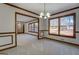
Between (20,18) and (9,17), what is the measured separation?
33 cm

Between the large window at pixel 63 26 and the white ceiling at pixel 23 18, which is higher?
the white ceiling at pixel 23 18

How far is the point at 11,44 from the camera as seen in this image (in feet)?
8.98

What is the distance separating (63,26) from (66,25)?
0.26 feet

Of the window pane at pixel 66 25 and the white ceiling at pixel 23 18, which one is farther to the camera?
the white ceiling at pixel 23 18

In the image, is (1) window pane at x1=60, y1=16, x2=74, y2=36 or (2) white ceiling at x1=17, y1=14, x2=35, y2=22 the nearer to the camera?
(1) window pane at x1=60, y1=16, x2=74, y2=36

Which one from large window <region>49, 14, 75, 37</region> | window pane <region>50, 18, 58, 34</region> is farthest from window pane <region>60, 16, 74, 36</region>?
window pane <region>50, 18, 58, 34</region>

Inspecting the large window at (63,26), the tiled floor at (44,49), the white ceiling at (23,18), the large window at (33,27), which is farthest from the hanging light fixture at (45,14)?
the tiled floor at (44,49)

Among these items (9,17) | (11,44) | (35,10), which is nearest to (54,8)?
(35,10)

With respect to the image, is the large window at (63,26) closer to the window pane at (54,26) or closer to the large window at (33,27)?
the window pane at (54,26)

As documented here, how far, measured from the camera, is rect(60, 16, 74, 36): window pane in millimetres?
2221

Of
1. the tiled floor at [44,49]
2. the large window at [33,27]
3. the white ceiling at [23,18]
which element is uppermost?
the white ceiling at [23,18]

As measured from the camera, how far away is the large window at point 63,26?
7.30 ft

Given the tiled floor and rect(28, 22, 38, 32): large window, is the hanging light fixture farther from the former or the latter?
the tiled floor

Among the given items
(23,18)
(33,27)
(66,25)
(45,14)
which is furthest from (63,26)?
(23,18)
